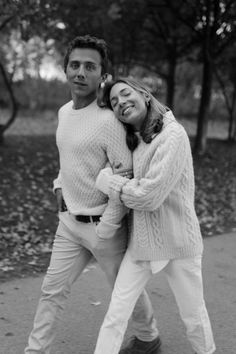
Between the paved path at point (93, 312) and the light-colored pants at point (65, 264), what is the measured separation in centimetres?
44

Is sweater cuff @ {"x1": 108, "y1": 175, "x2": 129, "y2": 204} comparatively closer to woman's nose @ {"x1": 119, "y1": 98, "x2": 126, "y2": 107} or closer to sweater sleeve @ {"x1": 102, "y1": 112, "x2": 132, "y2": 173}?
sweater sleeve @ {"x1": 102, "y1": 112, "x2": 132, "y2": 173}

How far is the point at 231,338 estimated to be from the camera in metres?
3.79

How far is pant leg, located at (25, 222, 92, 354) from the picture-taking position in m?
3.11

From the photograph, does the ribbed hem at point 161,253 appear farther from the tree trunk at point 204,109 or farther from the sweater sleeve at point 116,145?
the tree trunk at point 204,109

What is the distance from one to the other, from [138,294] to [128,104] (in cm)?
105

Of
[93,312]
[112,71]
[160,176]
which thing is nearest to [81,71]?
[160,176]

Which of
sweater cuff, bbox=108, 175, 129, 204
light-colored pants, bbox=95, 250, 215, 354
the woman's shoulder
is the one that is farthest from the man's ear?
light-colored pants, bbox=95, 250, 215, 354

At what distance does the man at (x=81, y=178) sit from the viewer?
2869 millimetres

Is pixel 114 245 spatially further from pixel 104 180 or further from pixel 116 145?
pixel 116 145

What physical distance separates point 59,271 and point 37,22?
7.11 m

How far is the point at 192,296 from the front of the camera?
2963mm

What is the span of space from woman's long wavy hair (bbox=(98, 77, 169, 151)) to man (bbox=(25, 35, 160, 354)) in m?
0.05

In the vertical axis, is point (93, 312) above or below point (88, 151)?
below

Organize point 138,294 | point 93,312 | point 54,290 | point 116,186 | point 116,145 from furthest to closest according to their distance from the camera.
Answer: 1. point 93,312
2. point 54,290
3. point 138,294
4. point 116,145
5. point 116,186
